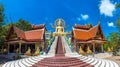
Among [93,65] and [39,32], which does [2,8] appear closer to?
[39,32]

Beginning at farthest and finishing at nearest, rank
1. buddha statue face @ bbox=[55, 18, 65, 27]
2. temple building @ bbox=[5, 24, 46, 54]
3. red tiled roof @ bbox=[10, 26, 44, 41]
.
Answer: buddha statue face @ bbox=[55, 18, 65, 27]
red tiled roof @ bbox=[10, 26, 44, 41]
temple building @ bbox=[5, 24, 46, 54]

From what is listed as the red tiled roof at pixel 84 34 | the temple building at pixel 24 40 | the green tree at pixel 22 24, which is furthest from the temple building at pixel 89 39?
the green tree at pixel 22 24

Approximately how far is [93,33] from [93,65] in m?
14.7

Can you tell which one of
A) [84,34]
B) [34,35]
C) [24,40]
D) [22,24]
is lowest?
[24,40]

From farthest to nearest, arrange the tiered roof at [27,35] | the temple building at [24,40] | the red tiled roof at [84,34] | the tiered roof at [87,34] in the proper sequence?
1. the red tiled roof at [84,34]
2. the tiered roof at [87,34]
3. the tiered roof at [27,35]
4. the temple building at [24,40]

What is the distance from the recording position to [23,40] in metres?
30.7

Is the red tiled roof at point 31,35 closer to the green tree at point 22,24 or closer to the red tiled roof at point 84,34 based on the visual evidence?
the red tiled roof at point 84,34

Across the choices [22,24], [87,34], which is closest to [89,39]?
[87,34]

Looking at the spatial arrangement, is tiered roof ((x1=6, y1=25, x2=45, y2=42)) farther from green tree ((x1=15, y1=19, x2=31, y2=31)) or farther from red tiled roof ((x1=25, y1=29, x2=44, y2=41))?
green tree ((x1=15, y1=19, x2=31, y2=31))

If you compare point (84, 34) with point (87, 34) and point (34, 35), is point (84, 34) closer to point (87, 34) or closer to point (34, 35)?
point (87, 34)

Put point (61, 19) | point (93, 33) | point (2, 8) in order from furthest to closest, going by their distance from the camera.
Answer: point (61, 19) < point (93, 33) < point (2, 8)

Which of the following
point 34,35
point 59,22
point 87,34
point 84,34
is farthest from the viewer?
point 59,22

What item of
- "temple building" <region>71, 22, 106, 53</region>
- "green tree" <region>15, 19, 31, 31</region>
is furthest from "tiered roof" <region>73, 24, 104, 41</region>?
"green tree" <region>15, 19, 31, 31</region>

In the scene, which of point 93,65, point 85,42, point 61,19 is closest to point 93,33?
point 85,42
